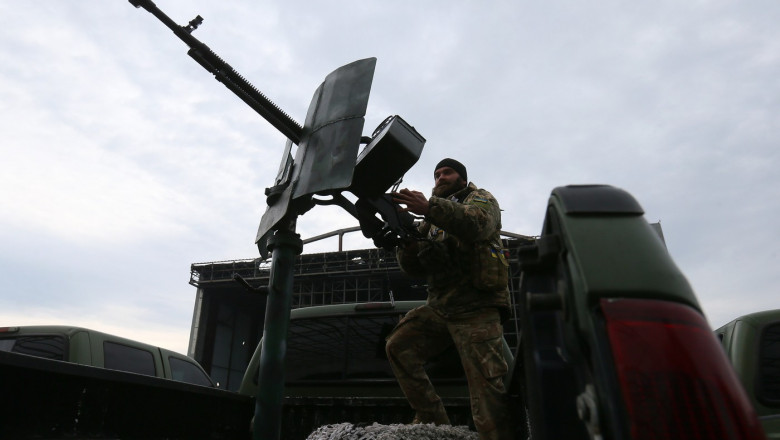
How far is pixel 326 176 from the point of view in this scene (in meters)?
2.38

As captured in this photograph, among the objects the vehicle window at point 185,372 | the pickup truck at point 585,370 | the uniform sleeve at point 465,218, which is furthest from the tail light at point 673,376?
the vehicle window at point 185,372

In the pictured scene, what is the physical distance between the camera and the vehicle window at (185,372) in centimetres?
541

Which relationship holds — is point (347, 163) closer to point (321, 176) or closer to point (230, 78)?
point (321, 176)

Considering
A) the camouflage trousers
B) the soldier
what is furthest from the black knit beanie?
the camouflage trousers

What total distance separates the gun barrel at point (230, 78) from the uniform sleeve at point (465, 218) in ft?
3.63

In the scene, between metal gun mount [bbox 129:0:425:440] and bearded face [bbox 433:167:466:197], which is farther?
bearded face [bbox 433:167:466:197]

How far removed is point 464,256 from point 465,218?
0.33 m

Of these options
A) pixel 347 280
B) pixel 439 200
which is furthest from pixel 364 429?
pixel 347 280

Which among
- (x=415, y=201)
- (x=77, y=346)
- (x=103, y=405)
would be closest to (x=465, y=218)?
(x=415, y=201)

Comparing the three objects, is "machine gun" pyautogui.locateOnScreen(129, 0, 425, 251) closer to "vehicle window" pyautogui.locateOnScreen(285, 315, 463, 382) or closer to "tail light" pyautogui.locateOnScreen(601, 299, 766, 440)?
"vehicle window" pyautogui.locateOnScreen(285, 315, 463, 382)

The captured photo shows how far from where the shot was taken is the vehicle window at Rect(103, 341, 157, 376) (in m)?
4.54

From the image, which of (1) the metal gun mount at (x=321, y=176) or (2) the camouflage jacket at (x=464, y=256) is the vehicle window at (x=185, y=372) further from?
(2) the camouflage jacket at (x=464, y=256)

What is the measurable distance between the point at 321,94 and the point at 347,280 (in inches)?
925

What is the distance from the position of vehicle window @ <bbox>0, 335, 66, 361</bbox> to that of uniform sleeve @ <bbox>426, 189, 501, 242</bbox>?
366 centimetres
